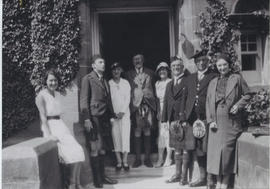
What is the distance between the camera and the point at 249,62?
25.5 feet

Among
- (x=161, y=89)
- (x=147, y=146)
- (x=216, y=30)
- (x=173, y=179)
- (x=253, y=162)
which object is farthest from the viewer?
(x=161, y=89)

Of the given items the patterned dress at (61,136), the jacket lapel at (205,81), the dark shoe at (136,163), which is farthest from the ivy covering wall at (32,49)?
the jacket lapel at (205,81)

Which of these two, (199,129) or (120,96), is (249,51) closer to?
(199,129)

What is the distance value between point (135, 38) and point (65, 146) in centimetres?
418

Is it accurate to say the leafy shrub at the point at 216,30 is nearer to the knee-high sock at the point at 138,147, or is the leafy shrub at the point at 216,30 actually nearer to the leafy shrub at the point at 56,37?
the knee-high sock at the point at 138,147

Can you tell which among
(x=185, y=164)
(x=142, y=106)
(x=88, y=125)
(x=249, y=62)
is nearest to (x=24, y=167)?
(x=88, y=125)

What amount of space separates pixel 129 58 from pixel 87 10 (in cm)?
217

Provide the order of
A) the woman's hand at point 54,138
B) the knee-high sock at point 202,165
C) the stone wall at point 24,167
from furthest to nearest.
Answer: the knee-high sock at point 202,165 < the woman's hand at point 54,138 < the stone wall at point 24,167

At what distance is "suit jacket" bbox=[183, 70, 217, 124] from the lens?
6.30 m

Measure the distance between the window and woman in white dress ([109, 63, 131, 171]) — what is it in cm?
223

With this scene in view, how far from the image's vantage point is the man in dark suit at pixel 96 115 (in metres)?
6.52

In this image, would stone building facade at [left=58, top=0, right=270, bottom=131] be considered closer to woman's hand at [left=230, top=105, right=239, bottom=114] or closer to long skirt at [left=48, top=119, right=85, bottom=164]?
long skirt at [left=48, top=119, right=85, bottom=164]

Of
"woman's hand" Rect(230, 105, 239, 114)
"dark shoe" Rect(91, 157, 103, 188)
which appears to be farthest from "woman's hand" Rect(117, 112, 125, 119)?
"woman's hand" Rect(230, 105, 239, 114)

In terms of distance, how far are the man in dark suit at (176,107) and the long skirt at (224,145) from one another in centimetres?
78
